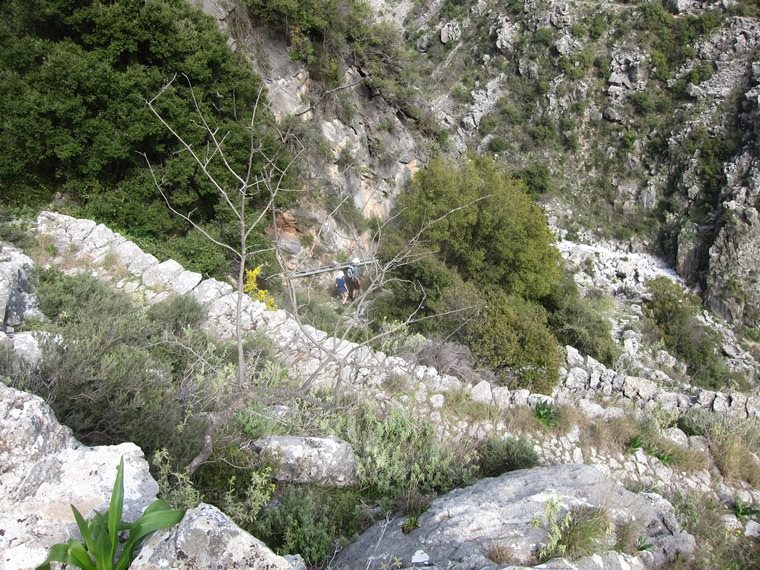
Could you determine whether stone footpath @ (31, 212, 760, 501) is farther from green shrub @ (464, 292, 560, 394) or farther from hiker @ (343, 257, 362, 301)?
hiker @ (343, 257, 362, 301)

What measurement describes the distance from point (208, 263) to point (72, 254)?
2468 mm

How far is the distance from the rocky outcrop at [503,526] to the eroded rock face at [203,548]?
30.8 inches

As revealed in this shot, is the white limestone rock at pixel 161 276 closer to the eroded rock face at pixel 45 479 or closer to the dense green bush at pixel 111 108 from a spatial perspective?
the dense green bush at pixel 111 108

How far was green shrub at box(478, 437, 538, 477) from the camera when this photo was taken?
12.3 ft

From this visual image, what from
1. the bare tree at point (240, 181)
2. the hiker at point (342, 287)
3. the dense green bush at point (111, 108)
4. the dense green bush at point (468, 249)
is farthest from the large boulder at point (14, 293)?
the hiker at point (342, 287)

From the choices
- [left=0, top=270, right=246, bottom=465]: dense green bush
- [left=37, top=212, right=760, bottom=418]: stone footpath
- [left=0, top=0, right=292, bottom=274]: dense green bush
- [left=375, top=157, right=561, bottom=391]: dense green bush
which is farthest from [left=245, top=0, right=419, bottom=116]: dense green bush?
[left=0, top=270, right=246, bottom=465]: dense green bush

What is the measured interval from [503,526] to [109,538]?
5.91 feet

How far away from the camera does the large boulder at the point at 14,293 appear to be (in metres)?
4.26

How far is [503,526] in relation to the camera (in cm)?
236

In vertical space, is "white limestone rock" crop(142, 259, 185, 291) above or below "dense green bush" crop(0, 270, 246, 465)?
below

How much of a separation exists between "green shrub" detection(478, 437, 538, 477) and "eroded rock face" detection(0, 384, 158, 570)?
2666mm

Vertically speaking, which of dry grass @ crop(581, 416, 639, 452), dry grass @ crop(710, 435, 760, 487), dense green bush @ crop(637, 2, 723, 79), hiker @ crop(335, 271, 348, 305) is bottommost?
hiker @ crop(335, 271, 348, 305)

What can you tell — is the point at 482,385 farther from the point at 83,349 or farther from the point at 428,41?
the point at 428,41

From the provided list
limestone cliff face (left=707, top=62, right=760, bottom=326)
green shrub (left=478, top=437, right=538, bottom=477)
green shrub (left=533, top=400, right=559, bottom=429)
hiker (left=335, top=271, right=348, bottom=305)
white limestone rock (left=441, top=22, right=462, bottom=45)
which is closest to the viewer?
green shrub (left=478, top=437, right=538, bottom=477)
